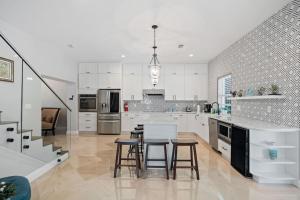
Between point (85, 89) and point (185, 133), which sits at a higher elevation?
point (85, 89)

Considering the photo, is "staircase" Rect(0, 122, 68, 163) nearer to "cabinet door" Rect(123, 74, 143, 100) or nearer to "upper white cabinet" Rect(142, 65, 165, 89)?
"cabinet door" Rect(123, 74, 143, 100)

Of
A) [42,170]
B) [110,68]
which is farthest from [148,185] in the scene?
[110,68]

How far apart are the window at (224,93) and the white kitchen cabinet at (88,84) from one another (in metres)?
4.59

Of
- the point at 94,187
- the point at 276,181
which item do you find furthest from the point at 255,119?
the point at 94,187

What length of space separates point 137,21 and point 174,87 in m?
4.23

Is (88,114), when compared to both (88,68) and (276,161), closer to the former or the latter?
(88,68)

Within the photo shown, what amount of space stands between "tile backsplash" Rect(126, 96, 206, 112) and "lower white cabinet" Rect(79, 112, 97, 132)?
154cm

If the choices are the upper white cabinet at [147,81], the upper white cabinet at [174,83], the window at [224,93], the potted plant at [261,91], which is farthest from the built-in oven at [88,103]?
the potted plant at [261,91]

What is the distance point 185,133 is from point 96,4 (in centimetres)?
573

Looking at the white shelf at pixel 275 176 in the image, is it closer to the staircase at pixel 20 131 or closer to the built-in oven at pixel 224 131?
the built-in oven at pixel 224 131

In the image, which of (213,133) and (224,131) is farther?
(213,133)

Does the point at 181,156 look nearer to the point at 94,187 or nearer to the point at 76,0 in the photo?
the point at 94,187

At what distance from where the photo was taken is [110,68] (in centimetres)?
746

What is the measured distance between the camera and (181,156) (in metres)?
4.57
